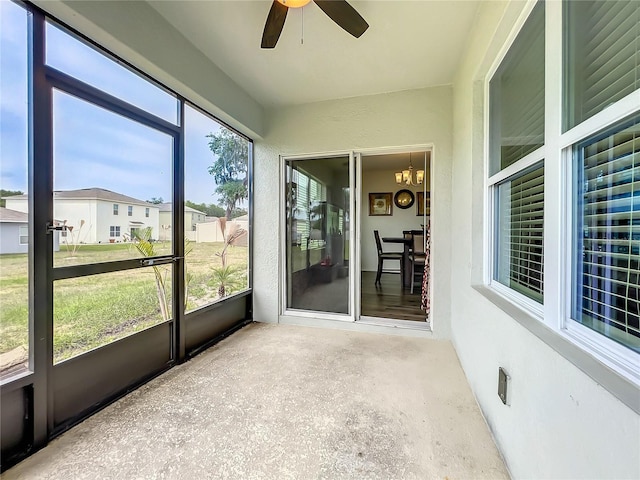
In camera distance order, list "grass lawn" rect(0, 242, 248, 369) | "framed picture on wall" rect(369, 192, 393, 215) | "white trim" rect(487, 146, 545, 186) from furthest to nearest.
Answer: "framed picture on wall" rect(369, 192, 393, 215), "grass lawn" rect(0, 242, 248, 369), "white trim" rect(487, 146, 545, 186)

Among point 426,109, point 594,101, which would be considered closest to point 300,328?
point 426,109

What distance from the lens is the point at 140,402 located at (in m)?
1.79

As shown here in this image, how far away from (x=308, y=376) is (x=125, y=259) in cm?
158

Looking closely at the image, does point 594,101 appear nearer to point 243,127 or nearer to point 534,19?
point 534,19

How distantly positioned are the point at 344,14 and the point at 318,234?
2.17 metres

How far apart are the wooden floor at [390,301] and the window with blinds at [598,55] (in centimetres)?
275

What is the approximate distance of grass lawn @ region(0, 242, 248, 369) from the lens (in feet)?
4.45

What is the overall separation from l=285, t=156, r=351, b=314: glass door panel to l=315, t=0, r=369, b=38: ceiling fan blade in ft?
5.06

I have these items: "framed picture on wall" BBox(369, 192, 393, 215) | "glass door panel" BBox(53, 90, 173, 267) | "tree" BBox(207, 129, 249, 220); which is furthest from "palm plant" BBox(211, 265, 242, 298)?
"framed picture on wall" BBox(369, 192, 393, 215)

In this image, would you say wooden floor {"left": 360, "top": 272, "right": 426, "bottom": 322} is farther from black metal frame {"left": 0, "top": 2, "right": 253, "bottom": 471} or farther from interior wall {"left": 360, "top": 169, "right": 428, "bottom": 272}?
black metal frame {"left": 0, "top": 2, "right": 253, "bottom": 471}

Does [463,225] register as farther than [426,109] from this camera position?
No

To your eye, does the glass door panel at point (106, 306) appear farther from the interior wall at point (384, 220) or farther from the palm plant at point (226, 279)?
the interior wall at point (384, 220)

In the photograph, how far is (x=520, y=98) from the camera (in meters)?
1.52

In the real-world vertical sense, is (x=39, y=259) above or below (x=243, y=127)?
below
